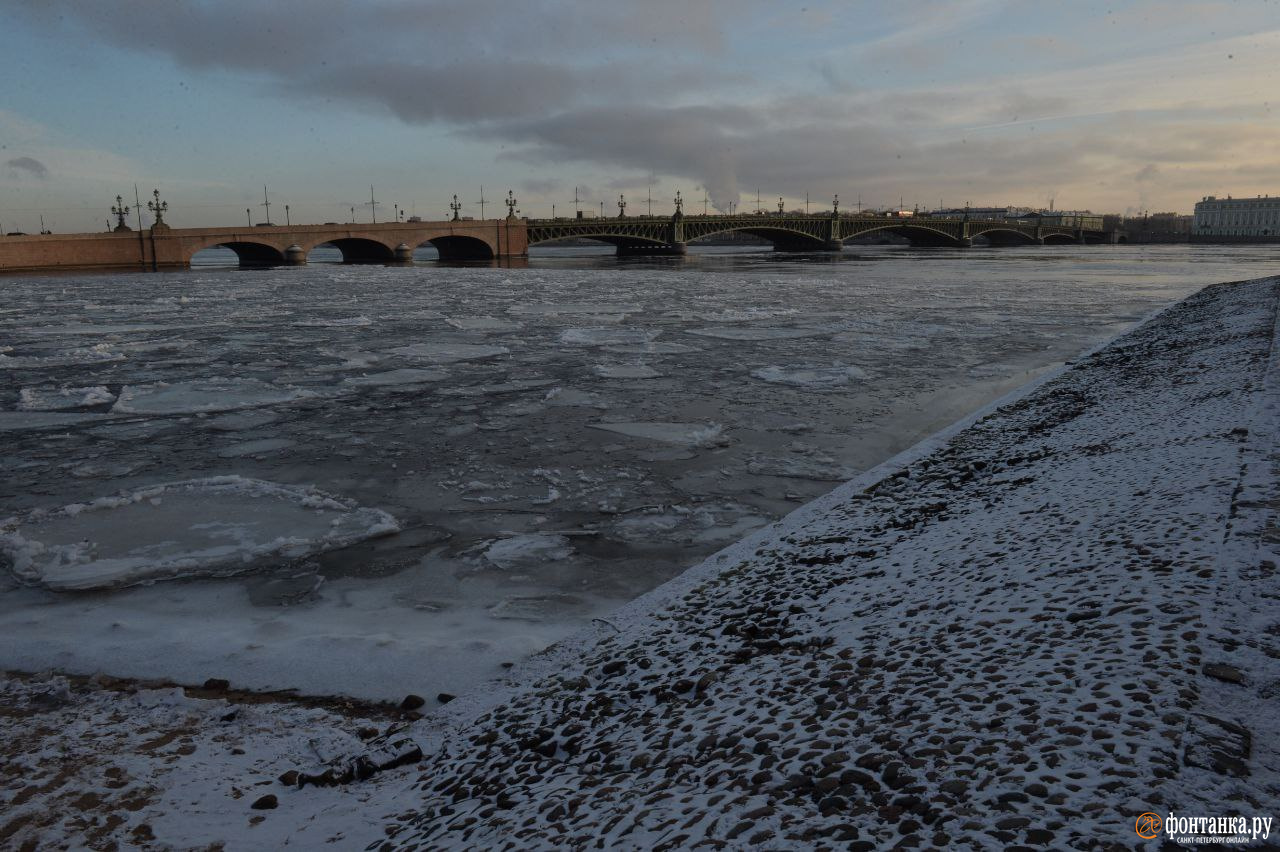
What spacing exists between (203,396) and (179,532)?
192 inches

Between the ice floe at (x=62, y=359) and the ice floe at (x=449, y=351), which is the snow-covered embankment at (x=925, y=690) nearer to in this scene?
the ice floe at (x=449, y=351)

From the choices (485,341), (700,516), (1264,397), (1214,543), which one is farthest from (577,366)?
(1214,543)

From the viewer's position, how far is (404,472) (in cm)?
609

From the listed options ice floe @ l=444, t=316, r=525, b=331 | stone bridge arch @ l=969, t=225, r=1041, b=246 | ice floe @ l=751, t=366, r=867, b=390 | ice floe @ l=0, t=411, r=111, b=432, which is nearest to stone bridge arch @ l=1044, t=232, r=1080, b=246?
stone bridge arch @ l=969, t=225, r=1041, b=246

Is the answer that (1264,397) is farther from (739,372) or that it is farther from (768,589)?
(739,372)

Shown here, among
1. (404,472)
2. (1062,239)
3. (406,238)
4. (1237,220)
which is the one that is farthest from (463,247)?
(1237,220)

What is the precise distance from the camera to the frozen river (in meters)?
3.65

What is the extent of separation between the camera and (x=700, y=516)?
16.7ft

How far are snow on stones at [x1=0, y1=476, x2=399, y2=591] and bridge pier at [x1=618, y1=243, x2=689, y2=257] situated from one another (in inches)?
2793

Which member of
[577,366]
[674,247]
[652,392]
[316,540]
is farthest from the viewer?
[674,247]

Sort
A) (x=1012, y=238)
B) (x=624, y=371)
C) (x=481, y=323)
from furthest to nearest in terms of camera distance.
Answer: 1. (x=1012, y=238)
2. (x=481, y=323)
3. (x=624, y=371)

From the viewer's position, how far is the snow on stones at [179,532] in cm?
431

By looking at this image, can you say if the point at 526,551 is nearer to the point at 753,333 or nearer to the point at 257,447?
the point at 257,447

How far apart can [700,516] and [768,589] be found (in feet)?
5.01
